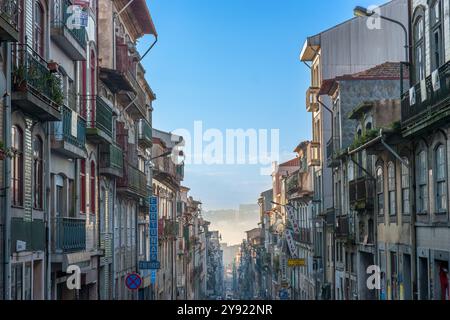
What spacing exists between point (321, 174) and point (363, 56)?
27.9 feet

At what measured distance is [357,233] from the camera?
137 feet

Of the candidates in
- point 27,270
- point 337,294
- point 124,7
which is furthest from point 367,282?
point 27,270

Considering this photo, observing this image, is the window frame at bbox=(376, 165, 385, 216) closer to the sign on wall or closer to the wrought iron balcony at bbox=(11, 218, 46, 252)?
the sign on wall

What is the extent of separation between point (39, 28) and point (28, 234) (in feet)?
19.9

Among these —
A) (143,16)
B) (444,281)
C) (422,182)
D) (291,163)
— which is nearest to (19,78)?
(444,281)

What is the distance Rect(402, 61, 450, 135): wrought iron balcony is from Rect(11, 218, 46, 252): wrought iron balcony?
11.4 meters

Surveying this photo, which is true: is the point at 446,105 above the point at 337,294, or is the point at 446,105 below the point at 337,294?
above

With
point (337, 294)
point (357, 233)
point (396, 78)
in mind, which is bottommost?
point (337, 294)

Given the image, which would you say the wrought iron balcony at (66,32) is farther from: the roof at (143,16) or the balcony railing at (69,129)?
the roof at (143,16)

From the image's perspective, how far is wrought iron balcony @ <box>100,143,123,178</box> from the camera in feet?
107

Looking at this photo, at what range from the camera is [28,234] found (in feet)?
68.2
